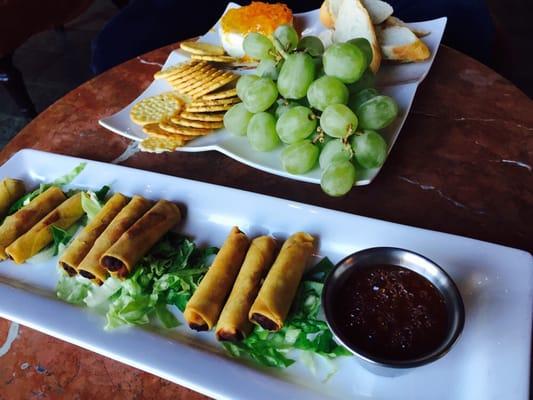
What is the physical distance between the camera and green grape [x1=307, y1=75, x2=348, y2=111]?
98cm

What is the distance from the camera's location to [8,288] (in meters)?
0.91

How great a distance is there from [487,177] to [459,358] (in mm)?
432

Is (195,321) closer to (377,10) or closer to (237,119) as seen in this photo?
(237,119)

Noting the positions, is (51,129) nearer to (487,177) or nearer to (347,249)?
(347,249)

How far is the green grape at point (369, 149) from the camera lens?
37.9 inches

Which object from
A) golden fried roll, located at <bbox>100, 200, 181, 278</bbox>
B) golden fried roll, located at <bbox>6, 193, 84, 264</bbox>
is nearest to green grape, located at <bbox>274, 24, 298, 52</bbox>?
golden fried roll, located at <bbox>100, 200, 181, 278</bbox>

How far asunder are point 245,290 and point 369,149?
37 centimetres

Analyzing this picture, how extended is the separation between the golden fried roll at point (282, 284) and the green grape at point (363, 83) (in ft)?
1.19

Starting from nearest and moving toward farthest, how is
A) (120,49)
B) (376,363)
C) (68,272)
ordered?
1. (376,363)
2. (68,272)
3. (120,49)

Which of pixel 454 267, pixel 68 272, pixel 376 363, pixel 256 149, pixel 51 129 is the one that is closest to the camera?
pixel 376 363

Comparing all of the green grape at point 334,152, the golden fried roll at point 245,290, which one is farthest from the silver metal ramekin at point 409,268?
the green grape at point 334,152

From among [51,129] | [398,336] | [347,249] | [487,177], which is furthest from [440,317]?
[51,129]

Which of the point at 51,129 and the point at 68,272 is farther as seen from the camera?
the point at 51,129

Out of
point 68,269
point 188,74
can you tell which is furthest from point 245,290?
point 188,74
